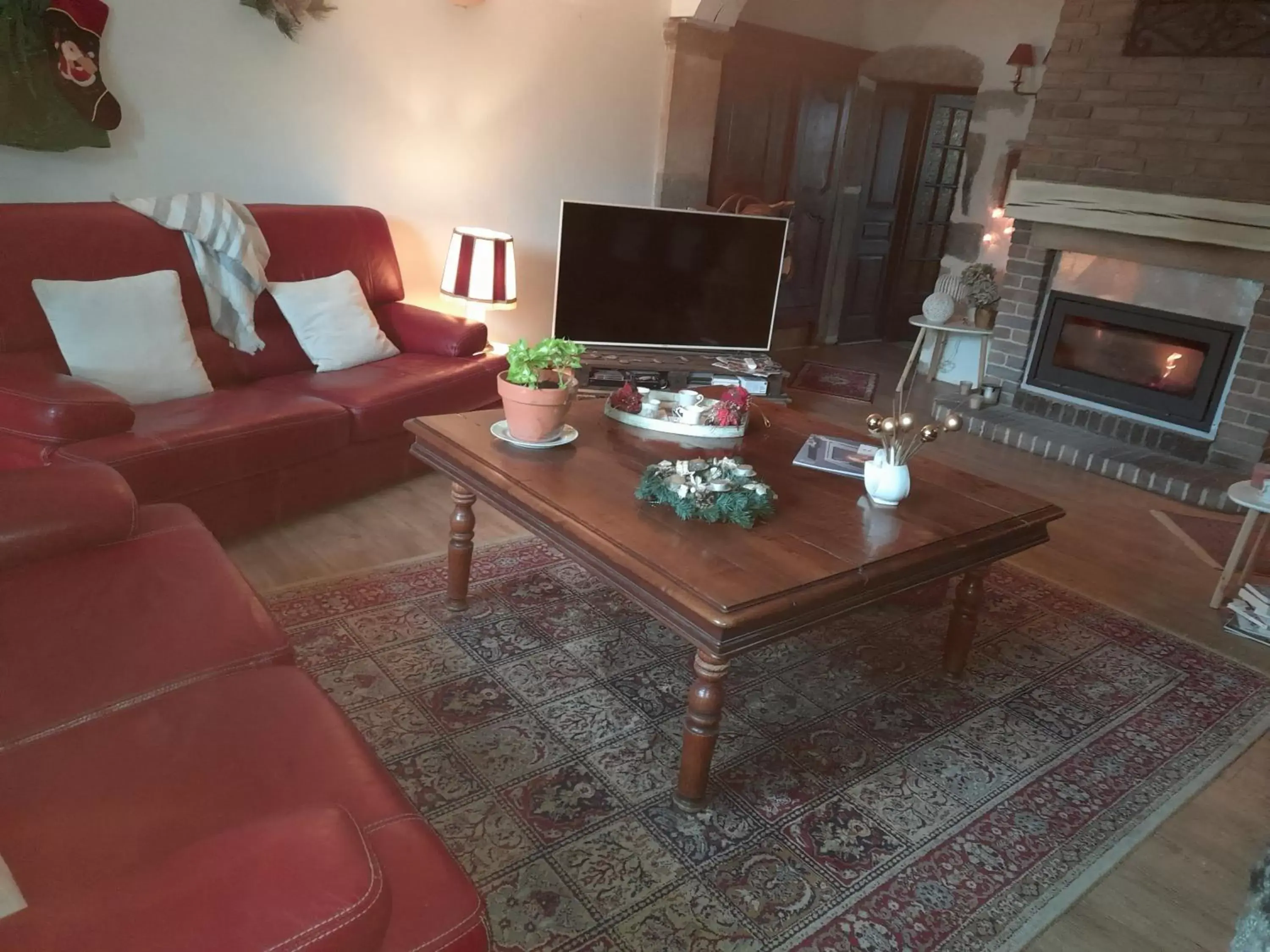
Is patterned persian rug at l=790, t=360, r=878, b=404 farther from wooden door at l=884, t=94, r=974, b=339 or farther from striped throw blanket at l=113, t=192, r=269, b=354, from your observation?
striped throw blanket at l=113, t=192, r=269, b=354

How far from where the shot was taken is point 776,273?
13.9ft

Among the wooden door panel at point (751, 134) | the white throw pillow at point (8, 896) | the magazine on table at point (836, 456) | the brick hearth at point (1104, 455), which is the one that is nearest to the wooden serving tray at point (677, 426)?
the magazine on table at point (836, 456)

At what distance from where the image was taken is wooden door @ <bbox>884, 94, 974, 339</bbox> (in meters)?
6.44

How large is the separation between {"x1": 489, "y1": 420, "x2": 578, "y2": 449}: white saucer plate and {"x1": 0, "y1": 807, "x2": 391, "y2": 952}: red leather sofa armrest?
1.43m

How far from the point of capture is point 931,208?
6.68m

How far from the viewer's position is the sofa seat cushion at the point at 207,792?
104cm

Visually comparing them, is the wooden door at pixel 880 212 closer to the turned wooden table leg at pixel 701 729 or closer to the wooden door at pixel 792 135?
the wooden door at pixel 792 135

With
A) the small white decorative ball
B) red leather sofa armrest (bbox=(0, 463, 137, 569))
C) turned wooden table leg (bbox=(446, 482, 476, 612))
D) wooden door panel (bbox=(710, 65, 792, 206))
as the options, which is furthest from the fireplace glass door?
red leather sofa armrest (bbox=(0, 463, 137, 569))

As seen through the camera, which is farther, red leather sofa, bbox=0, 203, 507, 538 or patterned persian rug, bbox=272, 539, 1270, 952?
red leather sofa, bbox=0, 203, 507, 538

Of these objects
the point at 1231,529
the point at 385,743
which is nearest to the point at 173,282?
the point at 385,743

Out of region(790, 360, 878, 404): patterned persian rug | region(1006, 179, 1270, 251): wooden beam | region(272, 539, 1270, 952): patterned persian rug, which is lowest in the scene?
region(272, 539, 1270, 952): patterned persian rug

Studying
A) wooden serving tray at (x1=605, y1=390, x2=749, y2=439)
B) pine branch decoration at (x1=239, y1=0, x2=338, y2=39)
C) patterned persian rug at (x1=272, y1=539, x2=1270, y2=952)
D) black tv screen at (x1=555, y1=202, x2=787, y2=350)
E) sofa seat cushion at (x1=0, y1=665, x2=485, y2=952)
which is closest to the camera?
sofa seat cushion at (x1=0, y1=665, x2=485, y2=952)

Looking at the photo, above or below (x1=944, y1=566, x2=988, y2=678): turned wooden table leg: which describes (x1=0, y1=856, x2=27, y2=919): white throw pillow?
above

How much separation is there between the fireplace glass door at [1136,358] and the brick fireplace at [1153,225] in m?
0.01
